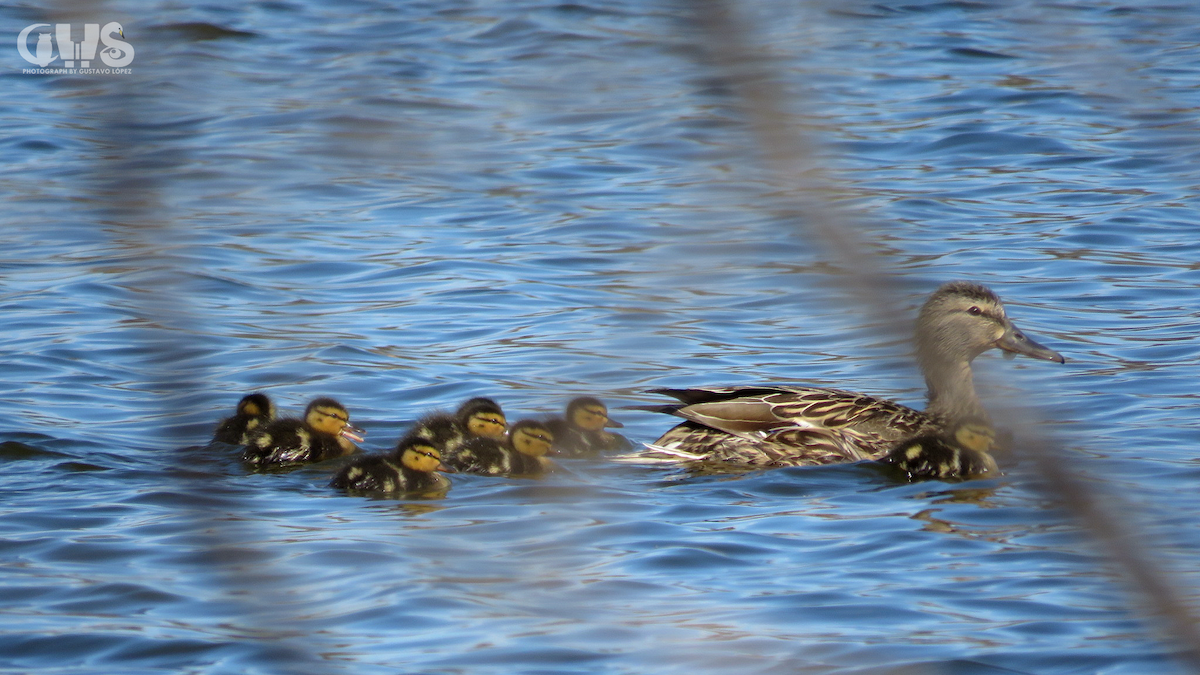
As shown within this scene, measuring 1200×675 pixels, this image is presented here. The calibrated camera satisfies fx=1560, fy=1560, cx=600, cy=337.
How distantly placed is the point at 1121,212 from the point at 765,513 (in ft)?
18.2

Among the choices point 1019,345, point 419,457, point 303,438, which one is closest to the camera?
point 419,457

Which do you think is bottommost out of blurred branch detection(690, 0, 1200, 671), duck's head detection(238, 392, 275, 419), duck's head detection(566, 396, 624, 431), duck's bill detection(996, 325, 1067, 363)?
duck's head detection(238, 392, 275, 419)

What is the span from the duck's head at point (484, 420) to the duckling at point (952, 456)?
1.61 meters

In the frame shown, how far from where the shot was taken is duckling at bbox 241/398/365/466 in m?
6.25

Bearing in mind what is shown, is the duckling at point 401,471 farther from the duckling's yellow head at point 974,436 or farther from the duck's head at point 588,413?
the duckling's yellow head at point 974,436

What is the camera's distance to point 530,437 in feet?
19.7

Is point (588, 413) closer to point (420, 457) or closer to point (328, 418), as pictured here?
point (420, 457)

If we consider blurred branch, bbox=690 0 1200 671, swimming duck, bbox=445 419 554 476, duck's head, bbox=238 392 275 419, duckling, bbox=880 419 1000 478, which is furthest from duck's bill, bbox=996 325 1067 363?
blurred branch, bbox=690 0 1200 671

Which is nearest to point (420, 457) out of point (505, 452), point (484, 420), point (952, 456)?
point (505, 452)

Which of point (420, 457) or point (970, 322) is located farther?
point (970, 322)

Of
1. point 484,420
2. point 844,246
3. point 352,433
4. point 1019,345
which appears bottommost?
point 352,433

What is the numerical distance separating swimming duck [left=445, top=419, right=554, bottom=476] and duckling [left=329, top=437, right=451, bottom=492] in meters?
0.23

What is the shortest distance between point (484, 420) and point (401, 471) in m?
0.59

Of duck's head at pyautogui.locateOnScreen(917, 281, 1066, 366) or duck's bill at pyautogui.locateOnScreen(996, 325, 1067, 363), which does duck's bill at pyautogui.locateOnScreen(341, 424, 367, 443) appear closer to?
duck's head at pyautogui.locateOnScreen(917, 281, 1066, 366)
